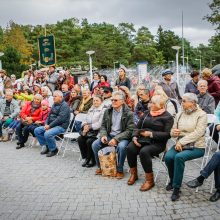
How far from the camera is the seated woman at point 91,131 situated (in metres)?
6.38

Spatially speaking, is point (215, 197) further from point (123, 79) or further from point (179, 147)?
point (123, 79)

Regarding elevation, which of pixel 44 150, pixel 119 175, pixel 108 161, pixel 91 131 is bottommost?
pixel 119 175

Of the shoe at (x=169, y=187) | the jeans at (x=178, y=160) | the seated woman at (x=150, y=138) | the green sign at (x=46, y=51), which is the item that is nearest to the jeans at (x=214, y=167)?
the jeans at (x=178, y=160)

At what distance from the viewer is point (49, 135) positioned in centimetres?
719

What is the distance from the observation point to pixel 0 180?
577 centimetres

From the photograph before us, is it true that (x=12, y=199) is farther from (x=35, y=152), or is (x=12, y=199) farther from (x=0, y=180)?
(x=35, y=152)

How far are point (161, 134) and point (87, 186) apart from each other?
156 cm

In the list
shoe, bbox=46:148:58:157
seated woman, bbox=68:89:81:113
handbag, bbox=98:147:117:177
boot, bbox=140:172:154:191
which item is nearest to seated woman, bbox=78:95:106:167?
handbag, bbox=98:147:117:177

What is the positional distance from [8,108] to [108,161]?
494cm

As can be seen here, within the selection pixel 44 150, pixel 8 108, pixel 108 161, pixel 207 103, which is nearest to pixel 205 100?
pixel 207 103

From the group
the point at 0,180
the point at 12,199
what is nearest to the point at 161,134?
the point at 12,199

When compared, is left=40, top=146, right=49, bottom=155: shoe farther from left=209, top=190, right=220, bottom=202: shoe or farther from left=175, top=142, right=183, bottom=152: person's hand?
left=209, top=190, right=220, bottom=202: shoe

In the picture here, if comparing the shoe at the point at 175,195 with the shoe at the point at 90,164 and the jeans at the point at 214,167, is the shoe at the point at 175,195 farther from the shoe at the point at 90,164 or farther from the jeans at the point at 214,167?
the shoe at the point at 90,164

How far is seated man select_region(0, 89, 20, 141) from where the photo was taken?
918cm
